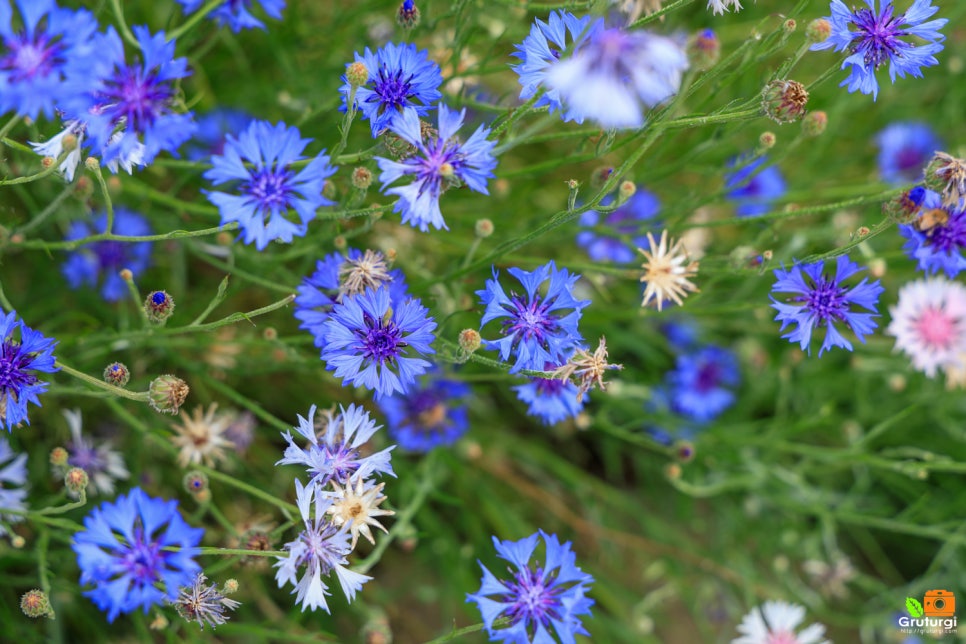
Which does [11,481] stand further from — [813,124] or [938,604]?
[938,604]

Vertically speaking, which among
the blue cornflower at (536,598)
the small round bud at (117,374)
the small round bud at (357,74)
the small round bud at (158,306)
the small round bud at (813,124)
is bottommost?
the blue cornflower at (536,598)

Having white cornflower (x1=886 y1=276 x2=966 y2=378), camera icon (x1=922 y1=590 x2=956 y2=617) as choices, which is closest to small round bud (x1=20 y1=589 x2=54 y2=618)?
white cornflower (x1=886 y1=276 x2=966 y2=378)

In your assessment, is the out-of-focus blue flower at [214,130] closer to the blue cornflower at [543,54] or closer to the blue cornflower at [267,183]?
the blue cornflower at [267,183]

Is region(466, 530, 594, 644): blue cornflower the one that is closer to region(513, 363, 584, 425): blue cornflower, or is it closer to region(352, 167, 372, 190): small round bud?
region(513, 363, 584, 425): blue cornflower

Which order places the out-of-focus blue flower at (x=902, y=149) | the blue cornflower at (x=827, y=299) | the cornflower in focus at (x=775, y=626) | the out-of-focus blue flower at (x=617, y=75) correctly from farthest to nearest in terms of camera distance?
the out-of-focus blue flower at (x=902, y=149) < the cornflower in focus at (x=775, y=626) < the blue cornflower at (x=827, y=299) < the out-of-focus blue flower at (x=617, y=75)

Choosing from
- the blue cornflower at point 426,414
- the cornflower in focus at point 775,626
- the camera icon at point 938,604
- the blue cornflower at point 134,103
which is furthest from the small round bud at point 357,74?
the camera icon at point 938,604

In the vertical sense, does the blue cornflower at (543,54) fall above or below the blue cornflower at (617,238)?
below

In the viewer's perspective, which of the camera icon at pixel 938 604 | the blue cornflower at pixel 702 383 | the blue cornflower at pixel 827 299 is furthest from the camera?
the blue cornflower at pixel 702 383

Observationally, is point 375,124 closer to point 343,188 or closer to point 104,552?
point 343,188
